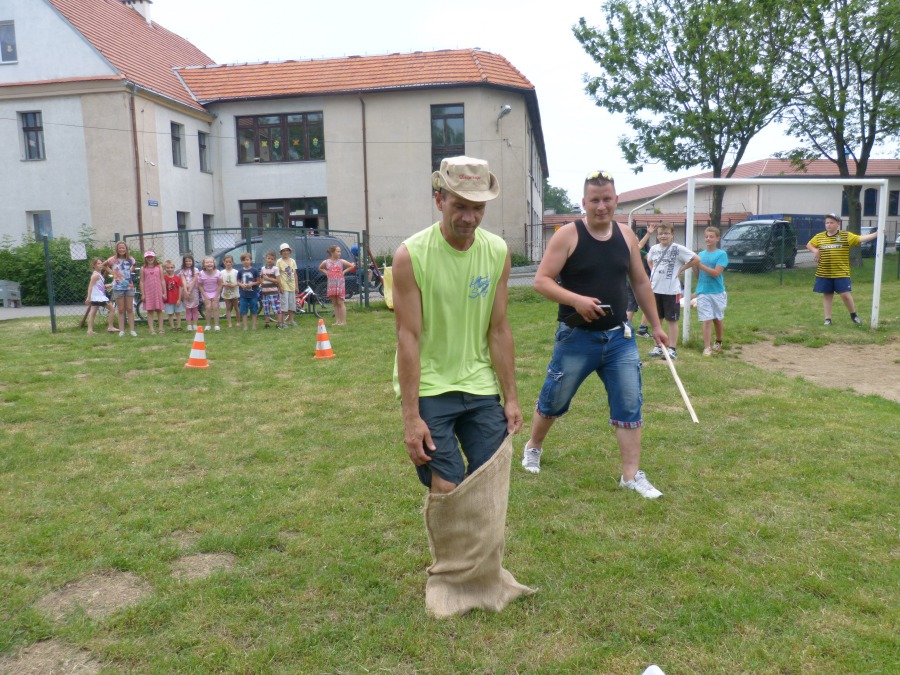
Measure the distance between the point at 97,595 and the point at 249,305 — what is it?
11.2 metres

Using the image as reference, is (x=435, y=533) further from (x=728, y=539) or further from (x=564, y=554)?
(x=728, y=539)

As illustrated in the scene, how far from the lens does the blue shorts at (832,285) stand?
11805 mm

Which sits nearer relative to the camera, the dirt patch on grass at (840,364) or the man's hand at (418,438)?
the man's hand at (418,438)

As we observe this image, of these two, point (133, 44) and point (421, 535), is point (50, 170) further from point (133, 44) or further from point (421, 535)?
point (421, 535)

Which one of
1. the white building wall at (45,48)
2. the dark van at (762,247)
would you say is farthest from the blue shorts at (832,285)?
the white building wall at (45,48)

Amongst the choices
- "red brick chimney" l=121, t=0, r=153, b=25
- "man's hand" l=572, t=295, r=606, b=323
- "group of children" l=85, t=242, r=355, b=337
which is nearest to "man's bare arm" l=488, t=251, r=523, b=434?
"man's hand" l=572, t=295, r=606, b=323

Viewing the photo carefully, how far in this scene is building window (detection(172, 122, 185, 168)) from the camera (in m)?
26.7

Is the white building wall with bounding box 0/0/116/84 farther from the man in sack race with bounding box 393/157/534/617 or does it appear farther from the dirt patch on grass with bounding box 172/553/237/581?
the man in sack race with bounding box 393/157/534/617

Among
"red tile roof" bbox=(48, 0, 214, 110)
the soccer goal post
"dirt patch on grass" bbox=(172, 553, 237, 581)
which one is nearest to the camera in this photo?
"dirt patch on grass" bbox=(172, 553, 237, 581)

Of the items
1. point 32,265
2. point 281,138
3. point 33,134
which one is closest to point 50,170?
point 33,134

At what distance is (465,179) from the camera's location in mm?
2779

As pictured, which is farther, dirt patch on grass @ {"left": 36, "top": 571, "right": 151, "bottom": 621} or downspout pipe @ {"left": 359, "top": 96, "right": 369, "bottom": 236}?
downspout pipe @ {"left": 359, "top": 96, "right": 369, "bottom": 236}

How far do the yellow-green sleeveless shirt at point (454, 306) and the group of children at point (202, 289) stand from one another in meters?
11.3

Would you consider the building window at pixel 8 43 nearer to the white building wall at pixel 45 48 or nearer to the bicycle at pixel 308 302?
the white building wall at pixel 45 48
